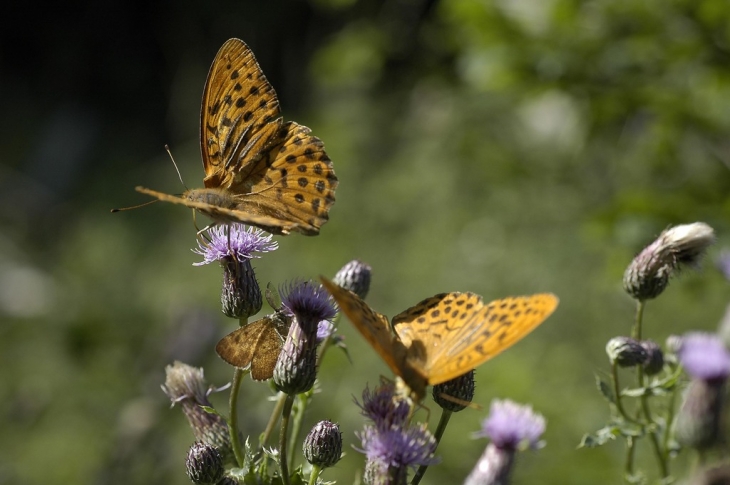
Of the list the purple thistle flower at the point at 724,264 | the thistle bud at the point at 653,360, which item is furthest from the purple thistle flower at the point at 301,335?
the purple thistle flower at the point at 724,264

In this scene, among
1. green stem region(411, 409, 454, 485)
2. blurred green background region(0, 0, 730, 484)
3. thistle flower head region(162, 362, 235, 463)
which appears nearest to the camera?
green stem region(411, 409, 454, 485)

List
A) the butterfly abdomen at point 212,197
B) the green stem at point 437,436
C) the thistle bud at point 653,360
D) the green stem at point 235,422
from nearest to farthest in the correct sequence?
the green stem at point 437,436 < the green stem at point 235,422 < the thistle bud at point 653,360 < the butterfly abdomen at point 212,197

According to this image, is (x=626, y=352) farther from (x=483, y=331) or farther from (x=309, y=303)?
(x=309, y=303)

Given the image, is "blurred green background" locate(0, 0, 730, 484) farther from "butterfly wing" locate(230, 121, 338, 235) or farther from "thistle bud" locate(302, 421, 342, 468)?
"butterfly wing" locate(230, 121, 338, 235)

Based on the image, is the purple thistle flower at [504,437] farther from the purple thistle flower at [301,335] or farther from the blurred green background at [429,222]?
the purple thistle flower at [301,335]

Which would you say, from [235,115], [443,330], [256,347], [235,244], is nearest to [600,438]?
[443,330]

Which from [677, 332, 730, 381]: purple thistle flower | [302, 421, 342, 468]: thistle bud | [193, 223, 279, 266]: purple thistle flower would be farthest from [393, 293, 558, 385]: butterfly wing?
[677, 332, 730, 381]: purple thistle flower

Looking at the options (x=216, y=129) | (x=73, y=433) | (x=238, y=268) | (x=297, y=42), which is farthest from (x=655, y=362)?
(x=297, y=42)
